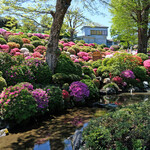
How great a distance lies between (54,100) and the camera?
6.93 metres

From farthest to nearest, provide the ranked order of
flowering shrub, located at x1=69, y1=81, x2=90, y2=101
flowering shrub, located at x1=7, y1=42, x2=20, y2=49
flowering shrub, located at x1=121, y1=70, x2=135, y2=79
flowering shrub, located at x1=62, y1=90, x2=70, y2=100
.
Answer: flowering shrub, located at x1=7, y1=42, x2=20, y2=49, flowering shrub, located at x1=121, y1=70, x2=135, y2=79, flowering shrub, located at x1=69, y1=81, x2=90, y2=101, flowering shrub, located at x1=62, y1=90, x2=70, y2=100

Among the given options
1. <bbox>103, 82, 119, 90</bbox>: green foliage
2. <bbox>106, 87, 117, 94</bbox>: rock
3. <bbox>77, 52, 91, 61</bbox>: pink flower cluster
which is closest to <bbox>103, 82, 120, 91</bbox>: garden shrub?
<bbox>103, 82, 119, 90</bbox>: green foliage

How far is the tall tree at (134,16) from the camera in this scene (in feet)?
56.3

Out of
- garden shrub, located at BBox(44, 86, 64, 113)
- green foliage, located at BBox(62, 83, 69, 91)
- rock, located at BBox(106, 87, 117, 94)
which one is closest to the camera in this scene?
garden shrub, located at BBox(44, 86, 64, 113)

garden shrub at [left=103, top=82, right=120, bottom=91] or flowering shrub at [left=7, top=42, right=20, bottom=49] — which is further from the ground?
flowering shrub at [left=7, top=42, right=20, bottom=49]

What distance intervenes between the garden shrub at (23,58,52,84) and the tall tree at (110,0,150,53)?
1152 centimetres

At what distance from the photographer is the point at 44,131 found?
17.4ft

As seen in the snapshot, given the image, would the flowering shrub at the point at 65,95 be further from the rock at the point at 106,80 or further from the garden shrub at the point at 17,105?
the rock at the point at 106,80

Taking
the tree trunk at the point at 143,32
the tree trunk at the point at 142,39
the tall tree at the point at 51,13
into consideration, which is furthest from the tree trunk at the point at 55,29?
the tree trunk at the point at 142,39

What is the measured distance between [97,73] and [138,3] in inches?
367

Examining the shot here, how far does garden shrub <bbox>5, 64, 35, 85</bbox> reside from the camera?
7301 mm

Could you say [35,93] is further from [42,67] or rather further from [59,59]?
[59,59]

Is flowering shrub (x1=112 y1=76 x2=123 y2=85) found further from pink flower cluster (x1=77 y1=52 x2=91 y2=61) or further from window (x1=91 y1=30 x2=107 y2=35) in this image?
window (x1=91 y1=30 x2=107 y2=35)

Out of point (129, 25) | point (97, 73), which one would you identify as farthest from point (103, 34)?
point (97, 73)
